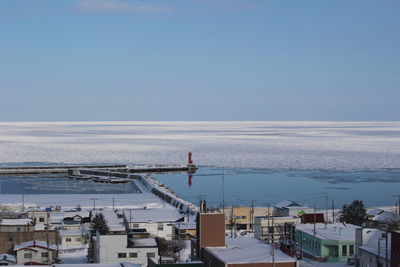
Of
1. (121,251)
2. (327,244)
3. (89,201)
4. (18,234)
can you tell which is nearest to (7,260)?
(121,251)

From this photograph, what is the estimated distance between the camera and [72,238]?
65.3 ft

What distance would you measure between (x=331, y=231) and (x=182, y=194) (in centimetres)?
2163

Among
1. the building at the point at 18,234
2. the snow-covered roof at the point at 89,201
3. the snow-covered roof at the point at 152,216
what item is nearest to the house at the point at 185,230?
the snow-covered roof at the point at 152,216

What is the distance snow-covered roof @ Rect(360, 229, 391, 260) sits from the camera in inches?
503

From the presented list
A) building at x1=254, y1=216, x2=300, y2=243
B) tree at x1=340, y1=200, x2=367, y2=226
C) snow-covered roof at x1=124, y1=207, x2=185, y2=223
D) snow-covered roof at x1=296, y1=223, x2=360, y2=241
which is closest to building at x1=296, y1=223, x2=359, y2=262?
snow-covered roof at x1=296, y1=223, x2=360, y2=241

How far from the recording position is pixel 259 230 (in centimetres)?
1945

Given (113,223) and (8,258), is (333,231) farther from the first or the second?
(113,223)

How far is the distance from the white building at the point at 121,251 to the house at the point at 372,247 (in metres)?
4.06

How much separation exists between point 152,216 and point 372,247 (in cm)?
1090

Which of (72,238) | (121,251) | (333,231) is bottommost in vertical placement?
(72,238)

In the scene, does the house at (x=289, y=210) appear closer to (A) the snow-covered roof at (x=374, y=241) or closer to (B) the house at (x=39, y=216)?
(B) the house at (x=39, y=216)

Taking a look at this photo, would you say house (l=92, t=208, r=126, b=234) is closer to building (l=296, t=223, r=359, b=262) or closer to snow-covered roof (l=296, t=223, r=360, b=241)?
snow-covered roof (l=296, t=223, r=360, b=241)

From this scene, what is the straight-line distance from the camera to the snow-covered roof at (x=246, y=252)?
11.8m

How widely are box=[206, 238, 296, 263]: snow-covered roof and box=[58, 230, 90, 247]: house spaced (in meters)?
7.02
